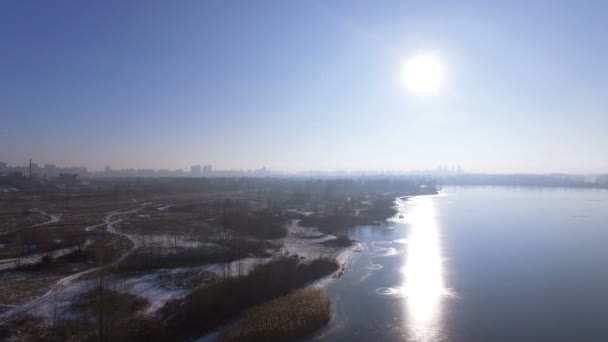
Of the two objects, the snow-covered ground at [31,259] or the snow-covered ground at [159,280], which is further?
the snow-covered ground at [31,259]

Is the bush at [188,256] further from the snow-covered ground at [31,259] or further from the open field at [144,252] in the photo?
the snow-covered ground at [31,259]

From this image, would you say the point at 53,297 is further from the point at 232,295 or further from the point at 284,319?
the point at 284,319

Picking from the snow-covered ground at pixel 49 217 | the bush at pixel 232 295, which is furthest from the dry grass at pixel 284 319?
the snow-covered ground at pixel 49 217

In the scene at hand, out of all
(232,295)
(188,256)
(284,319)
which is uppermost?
(188,256)

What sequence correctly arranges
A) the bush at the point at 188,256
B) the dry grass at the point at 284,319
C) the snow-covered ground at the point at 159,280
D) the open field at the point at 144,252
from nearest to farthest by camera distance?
the dry grass at the point at 284,319, the snow-covered ground at the point at 159,280, the open field at the point at 144,252, the bush at the point at 188,256

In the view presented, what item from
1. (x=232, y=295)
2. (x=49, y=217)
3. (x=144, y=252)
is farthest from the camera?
(x=49, y=217)

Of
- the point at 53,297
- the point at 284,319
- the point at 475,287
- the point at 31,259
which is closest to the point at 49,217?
the point at 31,259

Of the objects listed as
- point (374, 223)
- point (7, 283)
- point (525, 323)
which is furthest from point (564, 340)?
point (374, 223)

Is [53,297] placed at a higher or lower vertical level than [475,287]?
higher

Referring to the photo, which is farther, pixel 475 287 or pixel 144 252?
pixel 144 252
